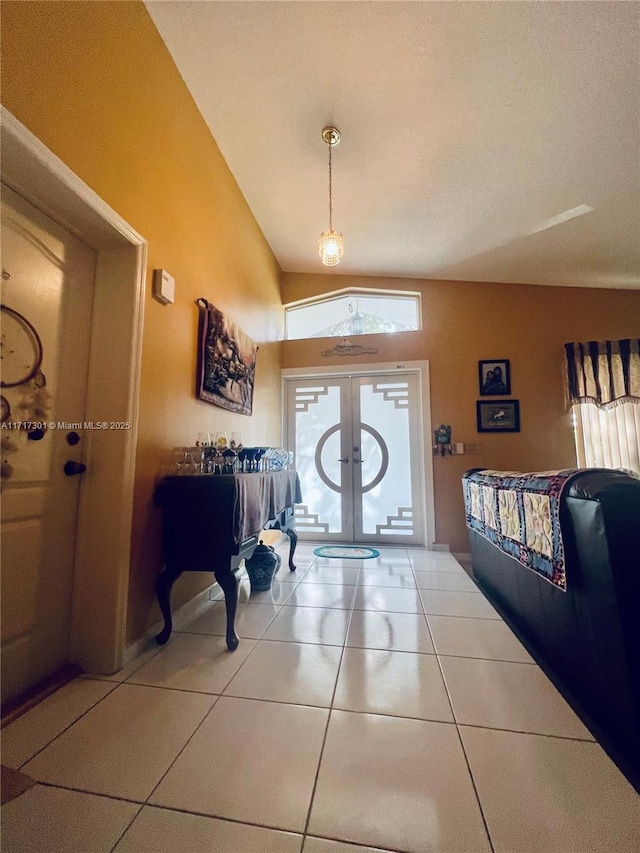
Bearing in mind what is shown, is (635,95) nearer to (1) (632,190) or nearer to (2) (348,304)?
(1) (632,190)

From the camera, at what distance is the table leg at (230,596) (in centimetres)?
158

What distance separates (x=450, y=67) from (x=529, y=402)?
278cm

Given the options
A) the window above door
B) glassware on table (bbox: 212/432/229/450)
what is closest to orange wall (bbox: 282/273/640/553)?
the window above door

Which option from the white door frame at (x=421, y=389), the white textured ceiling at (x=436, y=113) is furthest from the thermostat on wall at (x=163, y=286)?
the white door frame at (x=421, y=389)

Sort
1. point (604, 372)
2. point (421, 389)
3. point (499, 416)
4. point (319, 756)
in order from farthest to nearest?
1. point (421, 389)
2. point (499, 416)
3. point (604, 372)
4. point (319, 756)

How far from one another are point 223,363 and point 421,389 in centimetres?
222

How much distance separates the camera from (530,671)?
1.40m

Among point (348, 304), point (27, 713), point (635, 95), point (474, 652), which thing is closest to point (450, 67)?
point (635, 95)

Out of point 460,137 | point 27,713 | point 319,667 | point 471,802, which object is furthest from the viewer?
point 460,137

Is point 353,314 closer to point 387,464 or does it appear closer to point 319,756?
point 387,464

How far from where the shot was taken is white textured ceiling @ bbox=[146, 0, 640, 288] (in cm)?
167

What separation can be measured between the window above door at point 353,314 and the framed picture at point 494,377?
2.84 ft

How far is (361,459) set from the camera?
3.80 m

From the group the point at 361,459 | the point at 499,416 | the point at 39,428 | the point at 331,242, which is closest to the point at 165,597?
the point at 39,428
